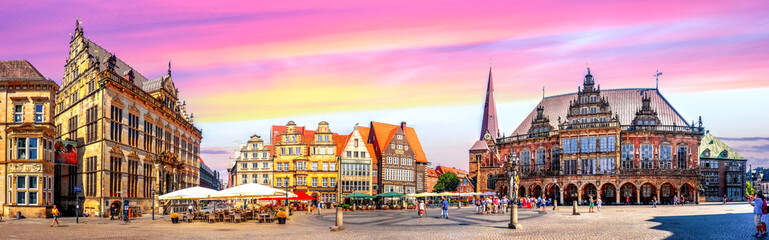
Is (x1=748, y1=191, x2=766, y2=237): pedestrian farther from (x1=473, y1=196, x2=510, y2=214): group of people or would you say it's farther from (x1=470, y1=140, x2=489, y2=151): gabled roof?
(x1=470, y1=140, x2=489, y2=151): gabled roof

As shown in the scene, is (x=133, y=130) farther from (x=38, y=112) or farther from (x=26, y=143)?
(x=26, y=143)

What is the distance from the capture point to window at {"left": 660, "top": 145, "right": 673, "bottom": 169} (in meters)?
82.3

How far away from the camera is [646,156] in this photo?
82562 mm

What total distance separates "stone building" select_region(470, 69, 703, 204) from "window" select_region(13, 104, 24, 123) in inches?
2545

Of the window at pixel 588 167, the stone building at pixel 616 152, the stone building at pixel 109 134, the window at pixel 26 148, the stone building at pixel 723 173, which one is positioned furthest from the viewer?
the stone building at pixel 723 173

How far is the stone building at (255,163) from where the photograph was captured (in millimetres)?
87562

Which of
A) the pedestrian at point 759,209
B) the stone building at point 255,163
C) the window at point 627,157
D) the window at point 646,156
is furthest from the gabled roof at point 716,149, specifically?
the pedestrian at point 759,209

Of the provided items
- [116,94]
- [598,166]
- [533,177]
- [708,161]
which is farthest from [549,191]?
[116,94]

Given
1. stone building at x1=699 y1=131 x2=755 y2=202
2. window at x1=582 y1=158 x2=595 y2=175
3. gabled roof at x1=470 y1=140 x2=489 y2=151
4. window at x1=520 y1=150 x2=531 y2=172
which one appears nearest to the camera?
window at x1=582 y1=158 x2=595 y2=175

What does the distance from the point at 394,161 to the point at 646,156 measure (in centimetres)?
3354

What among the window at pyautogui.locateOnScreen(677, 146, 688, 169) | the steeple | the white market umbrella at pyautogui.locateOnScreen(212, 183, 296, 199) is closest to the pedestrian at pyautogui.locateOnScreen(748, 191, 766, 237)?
the white market umbrella at pyautogui.locateOnScreen(212, 183, 296, 199)

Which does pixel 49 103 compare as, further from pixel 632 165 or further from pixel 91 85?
pixel 632 165

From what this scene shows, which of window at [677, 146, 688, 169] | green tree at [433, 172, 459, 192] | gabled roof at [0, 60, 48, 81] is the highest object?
gabled roof at [0, 60, 48, 81]

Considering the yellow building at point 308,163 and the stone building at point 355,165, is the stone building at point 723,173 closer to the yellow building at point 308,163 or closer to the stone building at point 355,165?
the stone building at point 355,165
